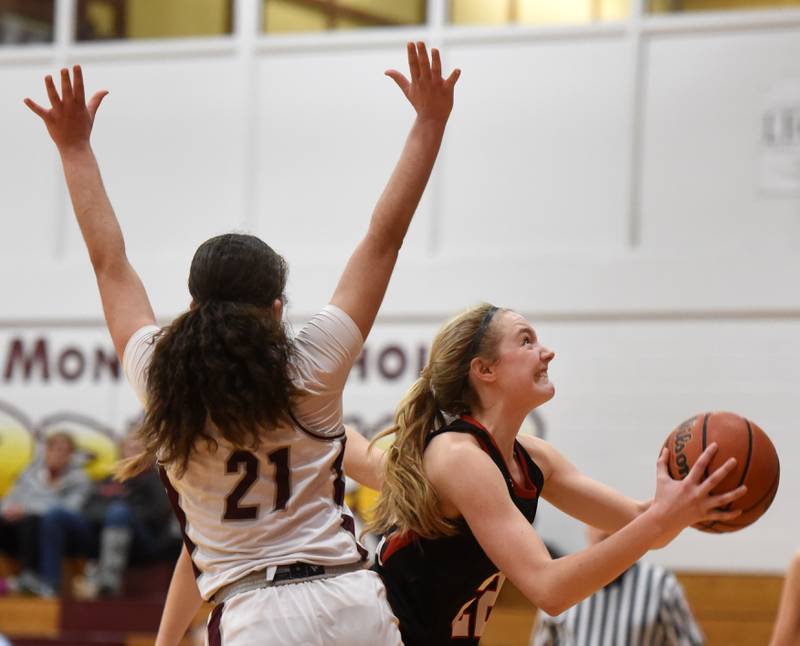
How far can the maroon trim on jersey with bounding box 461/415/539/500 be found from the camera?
328cm

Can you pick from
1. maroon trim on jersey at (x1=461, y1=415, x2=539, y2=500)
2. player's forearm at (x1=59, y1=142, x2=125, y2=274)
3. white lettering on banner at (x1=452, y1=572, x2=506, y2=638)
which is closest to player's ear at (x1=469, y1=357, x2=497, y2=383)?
maroon trim on jersey at (x1=461, y1=415, x2=539, y2=500)

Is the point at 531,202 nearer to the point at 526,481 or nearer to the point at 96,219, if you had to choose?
the point at 526,481

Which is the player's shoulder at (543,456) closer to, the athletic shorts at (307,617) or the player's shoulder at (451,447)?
the player's shoulder at (451,447)

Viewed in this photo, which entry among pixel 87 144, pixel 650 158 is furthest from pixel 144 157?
pixel 87 144

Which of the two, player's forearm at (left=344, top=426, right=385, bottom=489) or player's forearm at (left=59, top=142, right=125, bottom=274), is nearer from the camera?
player's forearm at (left=59, top=142, right=125, bottom=274)

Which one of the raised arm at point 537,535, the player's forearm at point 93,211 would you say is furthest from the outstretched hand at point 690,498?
the player's forearm at point 93,211

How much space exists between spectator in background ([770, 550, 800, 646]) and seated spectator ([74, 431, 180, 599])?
5.91 m

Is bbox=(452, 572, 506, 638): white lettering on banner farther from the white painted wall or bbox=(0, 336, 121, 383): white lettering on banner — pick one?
bbox=(0, 336, 121, 383): white lettering on banner

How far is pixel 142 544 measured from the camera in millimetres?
9609

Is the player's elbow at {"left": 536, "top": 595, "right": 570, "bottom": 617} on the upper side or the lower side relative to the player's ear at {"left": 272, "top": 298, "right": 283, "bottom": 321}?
lower

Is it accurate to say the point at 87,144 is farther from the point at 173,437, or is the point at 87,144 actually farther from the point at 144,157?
the point at 144,157

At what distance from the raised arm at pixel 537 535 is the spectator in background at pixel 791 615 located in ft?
5.58

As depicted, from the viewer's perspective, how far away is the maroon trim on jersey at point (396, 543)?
10.8 feet

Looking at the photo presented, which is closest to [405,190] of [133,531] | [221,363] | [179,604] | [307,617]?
[221,363]
